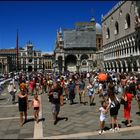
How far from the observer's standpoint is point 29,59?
158 metres

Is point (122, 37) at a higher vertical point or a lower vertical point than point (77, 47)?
lower

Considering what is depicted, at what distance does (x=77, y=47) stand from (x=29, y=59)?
53.6 m

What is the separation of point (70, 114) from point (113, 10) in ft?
175

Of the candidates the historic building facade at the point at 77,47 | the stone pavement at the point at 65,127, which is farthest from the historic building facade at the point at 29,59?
the stone pavement at the point at 65,127

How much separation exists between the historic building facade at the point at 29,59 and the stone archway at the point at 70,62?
43.9 m

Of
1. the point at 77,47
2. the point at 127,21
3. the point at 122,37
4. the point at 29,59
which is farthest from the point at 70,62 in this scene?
the point at 127,21

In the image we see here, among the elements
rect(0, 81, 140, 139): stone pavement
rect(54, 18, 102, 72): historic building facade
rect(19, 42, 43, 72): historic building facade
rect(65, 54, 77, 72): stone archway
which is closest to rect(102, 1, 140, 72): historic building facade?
rect(54, 18, 102, 72): historic building facade

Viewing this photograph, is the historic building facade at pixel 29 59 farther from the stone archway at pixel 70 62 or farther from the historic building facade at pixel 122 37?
the historic building facade at pixel 122 37

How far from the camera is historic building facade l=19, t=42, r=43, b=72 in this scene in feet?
517

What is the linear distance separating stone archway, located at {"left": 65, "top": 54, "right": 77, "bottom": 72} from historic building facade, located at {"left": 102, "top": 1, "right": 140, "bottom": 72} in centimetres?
4473

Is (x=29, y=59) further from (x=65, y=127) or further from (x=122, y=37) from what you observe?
(x=65, y=127)

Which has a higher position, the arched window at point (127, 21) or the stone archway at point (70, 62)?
the arched window at point (127, 21)

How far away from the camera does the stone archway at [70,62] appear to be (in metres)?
117

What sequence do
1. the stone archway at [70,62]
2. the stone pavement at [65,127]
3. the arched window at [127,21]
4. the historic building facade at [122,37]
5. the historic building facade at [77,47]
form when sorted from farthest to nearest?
the stone archway at [70,62] < the historic building facade at [77,47] < the arched window at [127,21] < the historic building facade at [122,37] < the stone pavement at [65,127]
